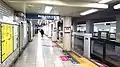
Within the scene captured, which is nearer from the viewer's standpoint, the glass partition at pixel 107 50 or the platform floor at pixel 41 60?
the platform floor at pixel 41 60

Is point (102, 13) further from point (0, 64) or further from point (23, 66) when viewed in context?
point (0, 64)

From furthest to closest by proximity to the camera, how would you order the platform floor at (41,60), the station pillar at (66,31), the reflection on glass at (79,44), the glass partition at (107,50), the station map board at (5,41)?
the reflection on glass at (79,44), the station pillar at (66,31), the glass partition at (107,50), the platform floor at (41,60), the station map board at (5,41)

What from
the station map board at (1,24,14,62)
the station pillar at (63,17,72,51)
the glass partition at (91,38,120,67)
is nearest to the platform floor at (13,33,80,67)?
the station pillar at (63,17,72,51)

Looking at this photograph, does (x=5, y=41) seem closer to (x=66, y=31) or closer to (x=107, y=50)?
(x=107, y=50)

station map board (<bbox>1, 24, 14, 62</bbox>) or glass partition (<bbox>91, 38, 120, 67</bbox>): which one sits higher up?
station map board (<bbox>1, 24, 14, 62</bbox>)

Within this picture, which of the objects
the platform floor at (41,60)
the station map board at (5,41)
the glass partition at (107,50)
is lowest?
the platform floor at (41,60)

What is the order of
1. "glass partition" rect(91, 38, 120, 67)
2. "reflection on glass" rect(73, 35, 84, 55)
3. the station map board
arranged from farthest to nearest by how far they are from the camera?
1. "reflection on glass" rect(73, 35, 84, 55)
2. "glass partition" rect(91, 38, 120, 67)
3. the station map board

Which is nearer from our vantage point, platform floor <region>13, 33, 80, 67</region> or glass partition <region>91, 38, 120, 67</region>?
platform floor <region>13, 33, 80, 67</region>

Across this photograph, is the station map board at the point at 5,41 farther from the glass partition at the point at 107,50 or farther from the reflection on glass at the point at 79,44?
the reflection on glass at the point at 79,44

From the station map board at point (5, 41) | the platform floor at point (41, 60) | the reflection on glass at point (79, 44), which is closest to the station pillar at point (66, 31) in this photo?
the platform floor at point (41, 60)

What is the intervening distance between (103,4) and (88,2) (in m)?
0.73

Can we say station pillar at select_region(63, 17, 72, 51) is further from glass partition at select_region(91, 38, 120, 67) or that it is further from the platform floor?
glass partition at select_region(91, 38, 120, 67)

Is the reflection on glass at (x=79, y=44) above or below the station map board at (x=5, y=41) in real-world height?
below

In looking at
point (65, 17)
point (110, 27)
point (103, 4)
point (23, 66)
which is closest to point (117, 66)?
point (103, 4)
